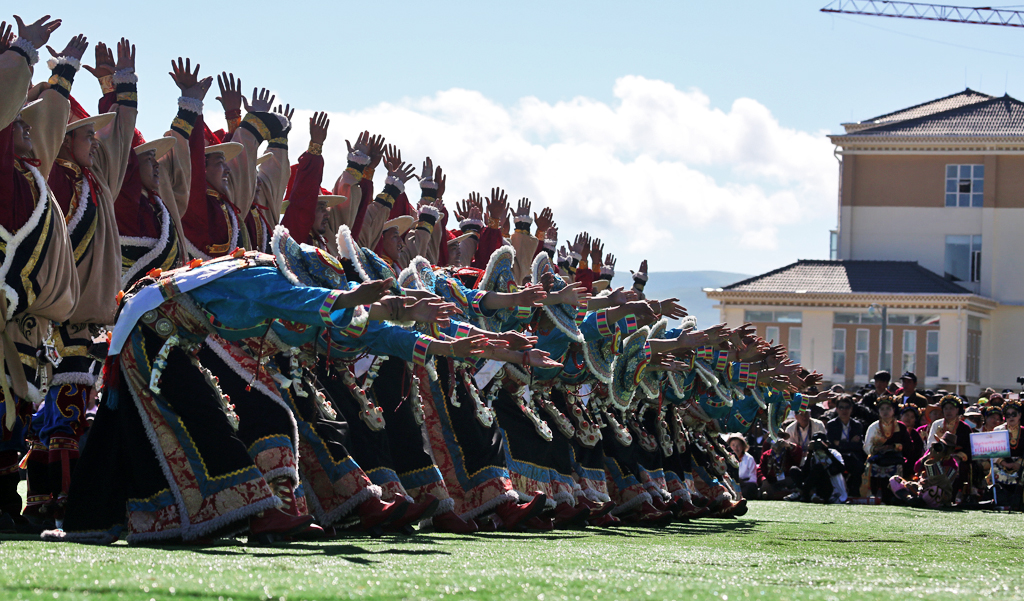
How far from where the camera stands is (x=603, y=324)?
738 centimetres

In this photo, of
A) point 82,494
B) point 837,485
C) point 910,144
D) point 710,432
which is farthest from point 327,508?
point 910,144

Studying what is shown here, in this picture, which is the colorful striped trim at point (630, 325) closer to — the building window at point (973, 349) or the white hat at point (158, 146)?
the white hat at point (158, 146)

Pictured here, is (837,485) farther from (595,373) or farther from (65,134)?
(65,134)

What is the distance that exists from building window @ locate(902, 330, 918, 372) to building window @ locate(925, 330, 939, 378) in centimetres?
27

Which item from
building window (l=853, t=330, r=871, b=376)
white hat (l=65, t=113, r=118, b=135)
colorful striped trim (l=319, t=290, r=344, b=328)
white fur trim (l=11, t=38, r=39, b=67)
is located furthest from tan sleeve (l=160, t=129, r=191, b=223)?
building window (l=853, t=330, r=871, b=376)

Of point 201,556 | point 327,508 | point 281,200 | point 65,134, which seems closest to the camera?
point 201,556

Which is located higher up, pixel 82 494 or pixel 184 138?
pixel 184 138

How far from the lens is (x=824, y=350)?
31.6 metres

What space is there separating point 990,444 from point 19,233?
9.66 metres

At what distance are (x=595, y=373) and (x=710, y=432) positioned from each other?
2.90 metres

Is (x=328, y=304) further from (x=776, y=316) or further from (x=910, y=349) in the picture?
(x=910, y=349)

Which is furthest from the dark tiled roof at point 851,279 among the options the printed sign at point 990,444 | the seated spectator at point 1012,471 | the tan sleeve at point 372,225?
the tan sleeve at point 372,225

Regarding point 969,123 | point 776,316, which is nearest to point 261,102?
point 776,316

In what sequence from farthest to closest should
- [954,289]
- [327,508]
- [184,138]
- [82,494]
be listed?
[954,289] → [184,138] → [327,508] → [82,494]
